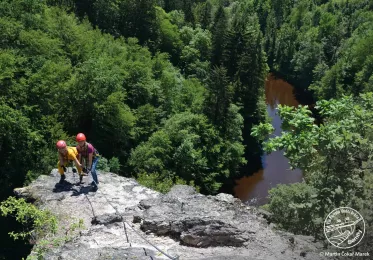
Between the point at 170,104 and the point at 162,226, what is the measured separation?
2550 cm

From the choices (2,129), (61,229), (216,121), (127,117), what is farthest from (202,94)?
(61,229)

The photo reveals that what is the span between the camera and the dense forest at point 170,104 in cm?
1328

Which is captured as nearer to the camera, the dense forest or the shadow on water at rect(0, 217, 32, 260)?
the dense forest

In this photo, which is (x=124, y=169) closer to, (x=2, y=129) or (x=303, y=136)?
(x=2, y=129)

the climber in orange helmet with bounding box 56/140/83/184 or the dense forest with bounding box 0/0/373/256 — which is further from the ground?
the dense forest with bounding box 0/0/373/256

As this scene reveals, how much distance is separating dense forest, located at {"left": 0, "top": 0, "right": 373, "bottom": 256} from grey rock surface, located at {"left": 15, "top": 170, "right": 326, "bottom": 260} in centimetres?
169

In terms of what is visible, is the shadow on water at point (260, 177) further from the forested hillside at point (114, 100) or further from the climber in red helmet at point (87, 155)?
the climber in red helmet at point (87, 155)

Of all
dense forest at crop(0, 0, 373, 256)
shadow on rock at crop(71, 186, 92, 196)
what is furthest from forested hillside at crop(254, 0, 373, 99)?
shadow on rock at crop(71, 186, 92, 196)

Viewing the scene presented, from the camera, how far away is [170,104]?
3719 cm

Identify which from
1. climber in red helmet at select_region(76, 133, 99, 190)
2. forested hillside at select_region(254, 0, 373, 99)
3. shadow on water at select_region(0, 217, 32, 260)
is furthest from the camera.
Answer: forested hillside at select_region(254, 0, 373, 99)

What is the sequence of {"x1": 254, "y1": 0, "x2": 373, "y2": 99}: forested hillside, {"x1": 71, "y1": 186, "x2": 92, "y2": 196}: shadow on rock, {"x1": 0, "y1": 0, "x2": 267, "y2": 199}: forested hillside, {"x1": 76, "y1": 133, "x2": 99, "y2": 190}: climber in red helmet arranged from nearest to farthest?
{"x1": 76, "y1": 133, "x2": 99, "y2": 190}: climber in red helmet → {"x1": 71, "y1": 186, "x2": 92, "y2": 196}: shadow on rock → {"x1": 0, "y1": 0, "x2": 267, "y2": 199}: forested hillside → {"x1": 254, "y1": 0, "x2": 373, "y2": 99}: forested hillside

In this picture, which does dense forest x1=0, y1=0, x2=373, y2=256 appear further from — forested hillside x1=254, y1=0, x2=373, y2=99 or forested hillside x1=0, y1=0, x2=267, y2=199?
forested hillside x1=254, y1=0, x2=373, y2=99

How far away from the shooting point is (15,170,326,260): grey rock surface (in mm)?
11000

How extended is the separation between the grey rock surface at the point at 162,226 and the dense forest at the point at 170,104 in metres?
1.69
